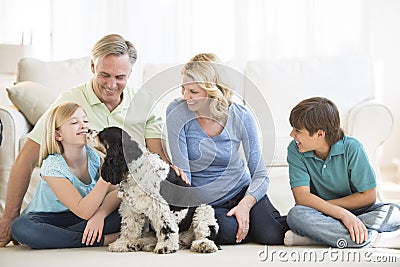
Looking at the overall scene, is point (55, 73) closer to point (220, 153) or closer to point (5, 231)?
point (5, 231)

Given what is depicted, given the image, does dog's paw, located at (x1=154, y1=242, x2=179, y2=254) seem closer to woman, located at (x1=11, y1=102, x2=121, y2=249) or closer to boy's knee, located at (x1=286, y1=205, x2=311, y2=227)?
woman, located at (x1=11, y1=102, x2=121, y2=249)

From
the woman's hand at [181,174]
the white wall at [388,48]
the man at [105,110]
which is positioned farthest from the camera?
the white wall at [388,48]

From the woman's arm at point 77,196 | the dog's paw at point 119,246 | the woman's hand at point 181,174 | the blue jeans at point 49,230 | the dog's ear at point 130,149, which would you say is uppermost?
the dog's ear at point 130,149

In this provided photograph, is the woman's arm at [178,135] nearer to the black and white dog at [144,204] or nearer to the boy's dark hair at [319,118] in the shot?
the black and white dog at [144,204]

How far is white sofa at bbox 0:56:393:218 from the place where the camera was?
3.39 m

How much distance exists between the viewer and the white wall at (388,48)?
17.1ft

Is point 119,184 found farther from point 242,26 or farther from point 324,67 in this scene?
point 242,26

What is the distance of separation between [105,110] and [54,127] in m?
0.26

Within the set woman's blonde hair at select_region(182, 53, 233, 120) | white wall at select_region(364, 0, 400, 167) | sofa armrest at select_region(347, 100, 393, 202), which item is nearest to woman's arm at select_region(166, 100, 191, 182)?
woman's blonde hair at select_region(182, 53, 233, 120)

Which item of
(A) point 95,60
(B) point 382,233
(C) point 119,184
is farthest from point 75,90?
(B) point 382,233

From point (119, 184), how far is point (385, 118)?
1.76m

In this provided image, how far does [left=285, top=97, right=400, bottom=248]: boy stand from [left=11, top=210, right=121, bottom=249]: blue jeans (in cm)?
62

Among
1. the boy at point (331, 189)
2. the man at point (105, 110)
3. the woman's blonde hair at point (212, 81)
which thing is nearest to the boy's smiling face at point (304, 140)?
the boy at point (331, 189)

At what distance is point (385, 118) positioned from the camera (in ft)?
11.1
